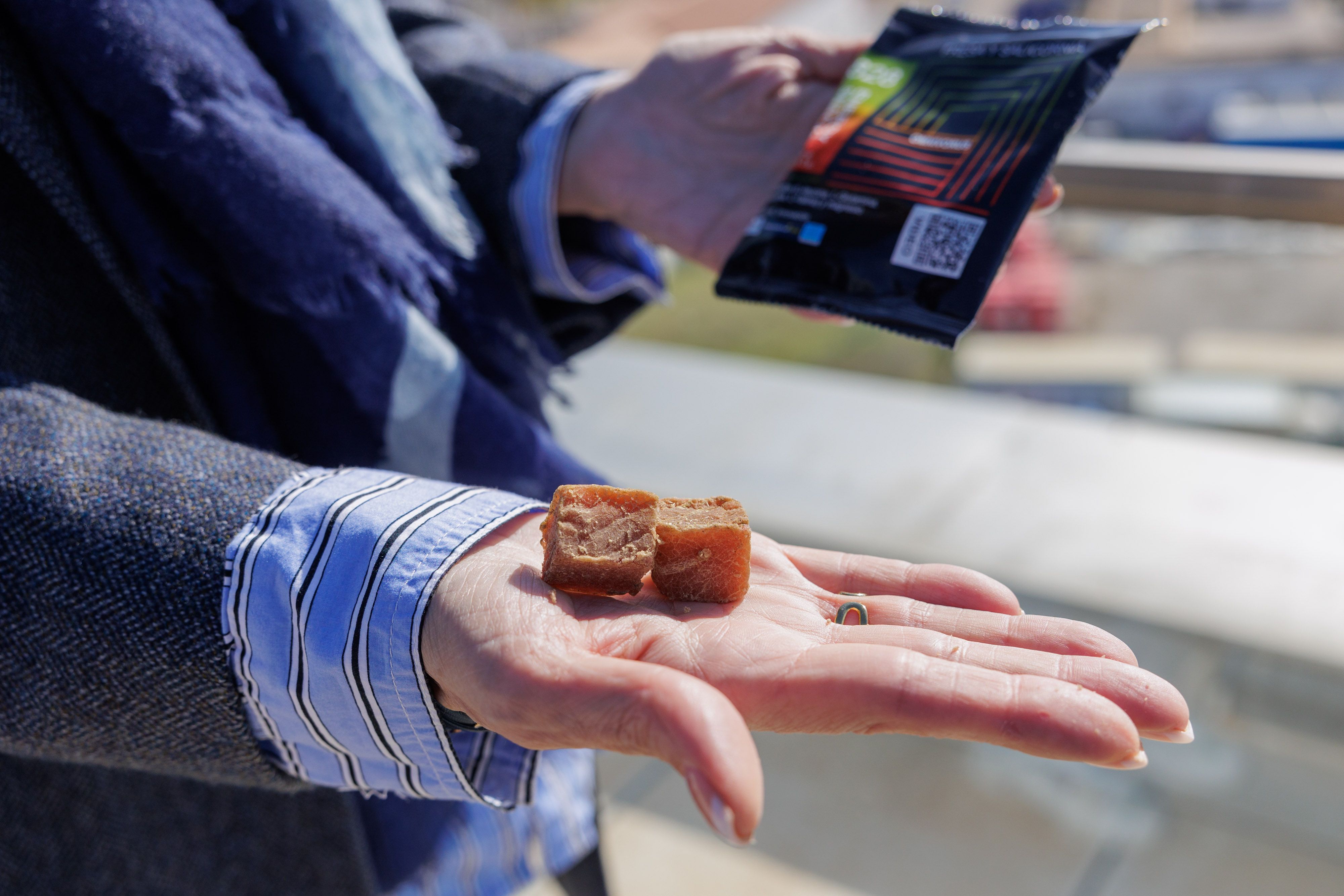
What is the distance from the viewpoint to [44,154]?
886 millimetres

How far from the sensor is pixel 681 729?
0.59 m

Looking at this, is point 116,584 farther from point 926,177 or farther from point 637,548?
point 926,177

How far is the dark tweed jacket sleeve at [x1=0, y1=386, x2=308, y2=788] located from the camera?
0.73 m

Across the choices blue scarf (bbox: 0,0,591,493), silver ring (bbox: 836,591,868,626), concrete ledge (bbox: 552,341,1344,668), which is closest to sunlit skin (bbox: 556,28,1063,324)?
blue scarf (bbox: 0,0,591,493)

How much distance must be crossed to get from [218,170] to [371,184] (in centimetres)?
17

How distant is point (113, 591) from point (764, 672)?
1.60 feet

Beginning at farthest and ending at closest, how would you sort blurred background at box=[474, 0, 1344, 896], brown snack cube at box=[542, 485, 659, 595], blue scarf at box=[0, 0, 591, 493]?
blurred background at box=[474, 0, 1344, 896], blue scarf at box=[0, 0, 591, 493], brown snack cube at box=[542, 485, 659, 595]

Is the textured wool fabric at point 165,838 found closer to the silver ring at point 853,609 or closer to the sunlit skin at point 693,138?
the silver ring at point 853,609

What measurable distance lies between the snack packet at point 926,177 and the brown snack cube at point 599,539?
1.10ft

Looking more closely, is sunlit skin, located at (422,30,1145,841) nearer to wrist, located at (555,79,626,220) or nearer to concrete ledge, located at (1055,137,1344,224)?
wrist, located at (555,79,626,220)

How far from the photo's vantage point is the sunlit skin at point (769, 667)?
0.61m

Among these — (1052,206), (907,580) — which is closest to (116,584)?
(907,580)

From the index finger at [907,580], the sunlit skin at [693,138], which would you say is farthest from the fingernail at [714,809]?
the sunlit skin at [693,138]

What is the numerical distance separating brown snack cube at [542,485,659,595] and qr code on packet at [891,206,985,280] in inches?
14.6
